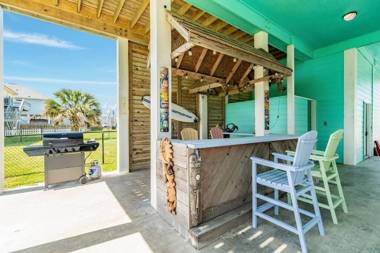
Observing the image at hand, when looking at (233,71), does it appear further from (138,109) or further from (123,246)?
(123,246)

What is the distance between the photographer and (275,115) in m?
5.48

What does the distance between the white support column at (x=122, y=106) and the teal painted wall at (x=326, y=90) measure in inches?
258

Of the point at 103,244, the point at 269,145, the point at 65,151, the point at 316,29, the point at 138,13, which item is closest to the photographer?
the point at 103,244

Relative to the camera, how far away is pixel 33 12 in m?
3.63

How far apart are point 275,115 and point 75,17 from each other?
6.07 m

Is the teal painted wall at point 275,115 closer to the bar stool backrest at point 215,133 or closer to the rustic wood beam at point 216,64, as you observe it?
the bar stool backrest at point 215,133

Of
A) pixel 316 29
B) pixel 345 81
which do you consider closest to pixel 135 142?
pixel 316 29

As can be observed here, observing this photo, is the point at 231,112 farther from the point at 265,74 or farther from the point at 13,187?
the point at 13,187

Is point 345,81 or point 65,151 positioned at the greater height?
point 345,81

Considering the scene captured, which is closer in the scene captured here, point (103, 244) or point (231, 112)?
point (103, 244)

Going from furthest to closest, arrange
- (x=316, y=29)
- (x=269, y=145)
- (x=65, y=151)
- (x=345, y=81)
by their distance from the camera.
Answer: (x=345, y=81) < (x=316, y=29) < (x=65, y=151) < (x=269, y=145)

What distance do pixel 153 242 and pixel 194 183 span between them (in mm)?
794

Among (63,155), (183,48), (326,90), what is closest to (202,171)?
(183,48)

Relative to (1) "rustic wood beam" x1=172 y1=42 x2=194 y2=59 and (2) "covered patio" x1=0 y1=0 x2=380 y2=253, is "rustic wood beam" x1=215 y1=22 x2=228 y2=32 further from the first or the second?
(1) "rustic wood beam" x1=172 y1=42 x2=194 y2=59
